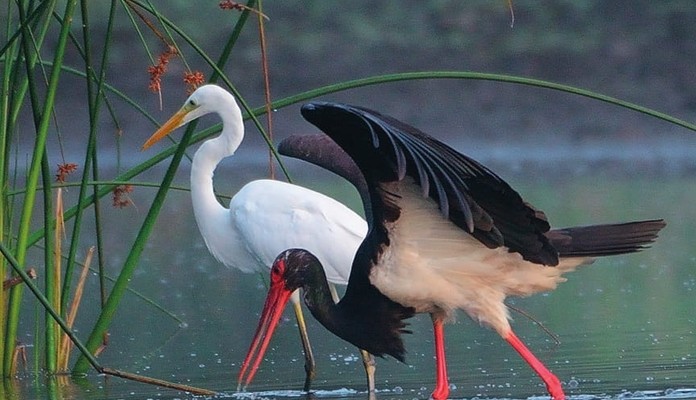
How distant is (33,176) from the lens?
20.1 feet

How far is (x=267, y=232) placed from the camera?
7109mm

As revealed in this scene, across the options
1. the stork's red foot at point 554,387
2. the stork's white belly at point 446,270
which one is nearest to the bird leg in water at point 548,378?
the stork's red foot at point 554,387

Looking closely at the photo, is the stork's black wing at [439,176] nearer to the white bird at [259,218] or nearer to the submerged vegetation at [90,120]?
the submerged vegetation at [90,120]

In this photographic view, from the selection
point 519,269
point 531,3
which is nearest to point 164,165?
point 531,3

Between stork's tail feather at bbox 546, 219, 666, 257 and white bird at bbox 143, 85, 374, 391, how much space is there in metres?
1.23

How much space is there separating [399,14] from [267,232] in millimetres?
13625

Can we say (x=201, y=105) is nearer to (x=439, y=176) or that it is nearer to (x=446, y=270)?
(x=446, y=270)

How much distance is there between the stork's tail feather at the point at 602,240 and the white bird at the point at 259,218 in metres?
1.23

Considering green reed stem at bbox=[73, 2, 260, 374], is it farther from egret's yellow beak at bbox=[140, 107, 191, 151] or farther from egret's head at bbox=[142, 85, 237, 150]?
egret's yellow beak at bbox=[140, 107, 191, 151]

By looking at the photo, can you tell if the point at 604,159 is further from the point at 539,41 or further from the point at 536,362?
the point at 536,362

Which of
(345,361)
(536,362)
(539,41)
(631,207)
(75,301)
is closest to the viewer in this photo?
(536,362)

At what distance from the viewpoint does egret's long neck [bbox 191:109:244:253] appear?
723 cm

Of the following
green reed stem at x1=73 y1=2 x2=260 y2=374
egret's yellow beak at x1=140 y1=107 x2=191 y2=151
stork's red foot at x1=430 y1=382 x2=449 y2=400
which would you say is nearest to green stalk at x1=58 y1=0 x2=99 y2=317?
green reed stem at x1=73 y1=2 x2=260 y2=374

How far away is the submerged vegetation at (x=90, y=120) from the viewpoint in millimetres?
5652
